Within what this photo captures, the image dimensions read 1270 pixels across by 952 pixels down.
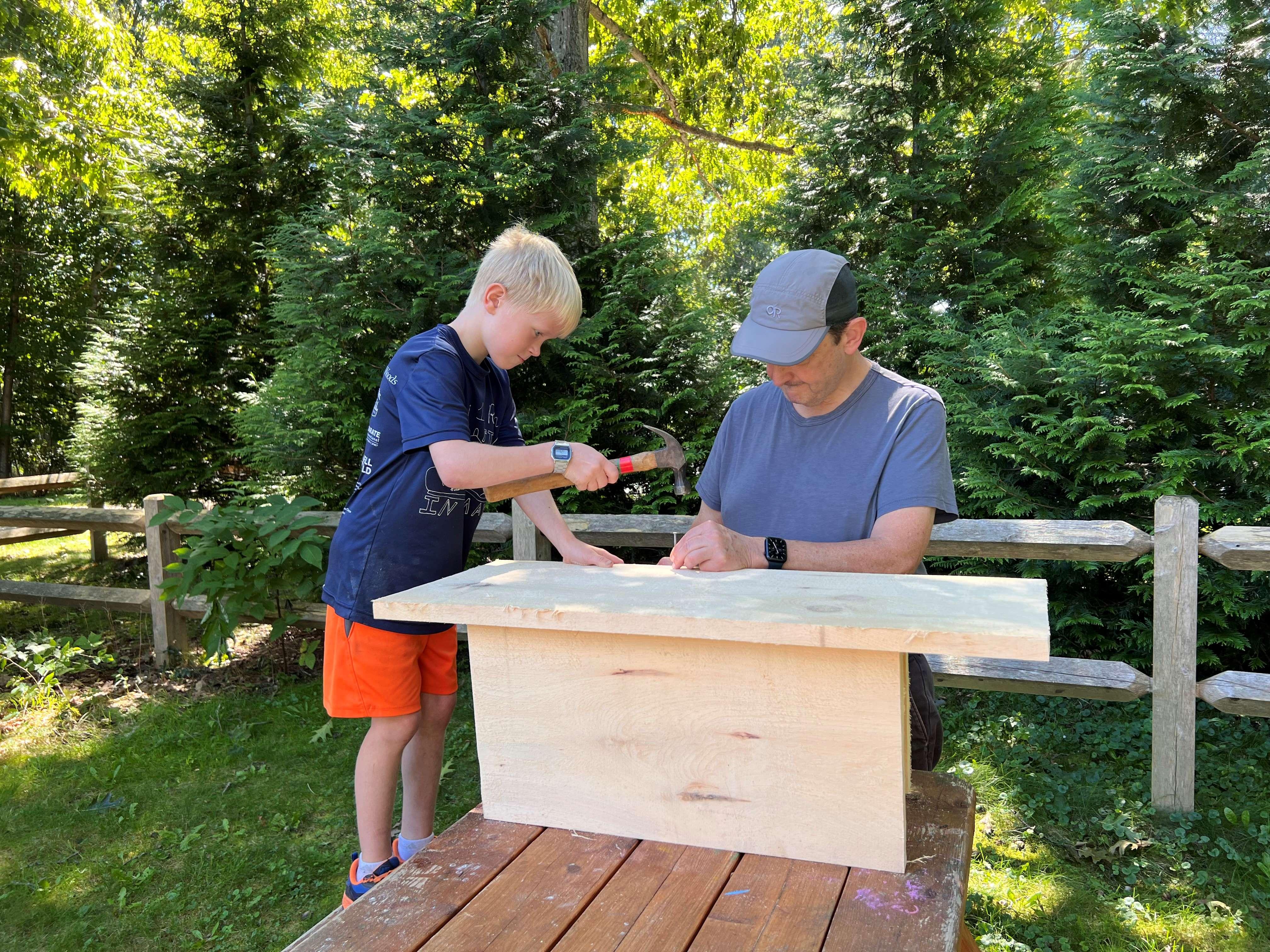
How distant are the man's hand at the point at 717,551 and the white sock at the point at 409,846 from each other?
1.28 metres

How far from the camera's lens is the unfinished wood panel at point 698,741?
1374 mm

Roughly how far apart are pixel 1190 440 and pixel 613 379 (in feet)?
9.65

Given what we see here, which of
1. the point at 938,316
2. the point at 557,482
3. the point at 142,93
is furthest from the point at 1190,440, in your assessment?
the point at 142,93

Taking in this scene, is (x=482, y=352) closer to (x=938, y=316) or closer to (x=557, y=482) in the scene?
(x=557, y=482)

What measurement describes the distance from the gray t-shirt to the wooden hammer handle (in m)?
0.26

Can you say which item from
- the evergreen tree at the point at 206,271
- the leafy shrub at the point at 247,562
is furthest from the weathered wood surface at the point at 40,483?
the leafy shrub at the point at 247,562

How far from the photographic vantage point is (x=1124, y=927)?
9.10ft

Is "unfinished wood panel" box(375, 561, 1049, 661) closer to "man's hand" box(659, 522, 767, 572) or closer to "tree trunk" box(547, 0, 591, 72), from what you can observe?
"man's hand" box(659, 522, 767, 572)

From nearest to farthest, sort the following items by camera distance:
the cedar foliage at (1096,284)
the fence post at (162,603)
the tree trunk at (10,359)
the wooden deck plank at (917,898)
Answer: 1. the wooden deck plank at (917,898)
2. the cedar foliage at (1096,284)
3. the fence post at (162,603)
4. the tree trunk at (10,359)

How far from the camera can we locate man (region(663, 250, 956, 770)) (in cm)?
205

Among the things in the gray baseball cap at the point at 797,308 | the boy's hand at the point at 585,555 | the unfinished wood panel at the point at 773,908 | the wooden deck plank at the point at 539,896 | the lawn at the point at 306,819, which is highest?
the gray baseball cap at the point at 797,308

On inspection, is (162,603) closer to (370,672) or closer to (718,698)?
(370,672)

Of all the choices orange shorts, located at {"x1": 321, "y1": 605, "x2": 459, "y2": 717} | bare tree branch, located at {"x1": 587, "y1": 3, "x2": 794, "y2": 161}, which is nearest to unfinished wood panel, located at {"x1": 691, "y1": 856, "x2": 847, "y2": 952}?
orange shorts, located at {"x1": 321, "y1": 605, "x2": 459, "y2": 717}

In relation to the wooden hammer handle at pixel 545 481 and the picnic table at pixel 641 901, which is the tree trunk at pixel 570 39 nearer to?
the wooden hammer handle at pixel 545 481
